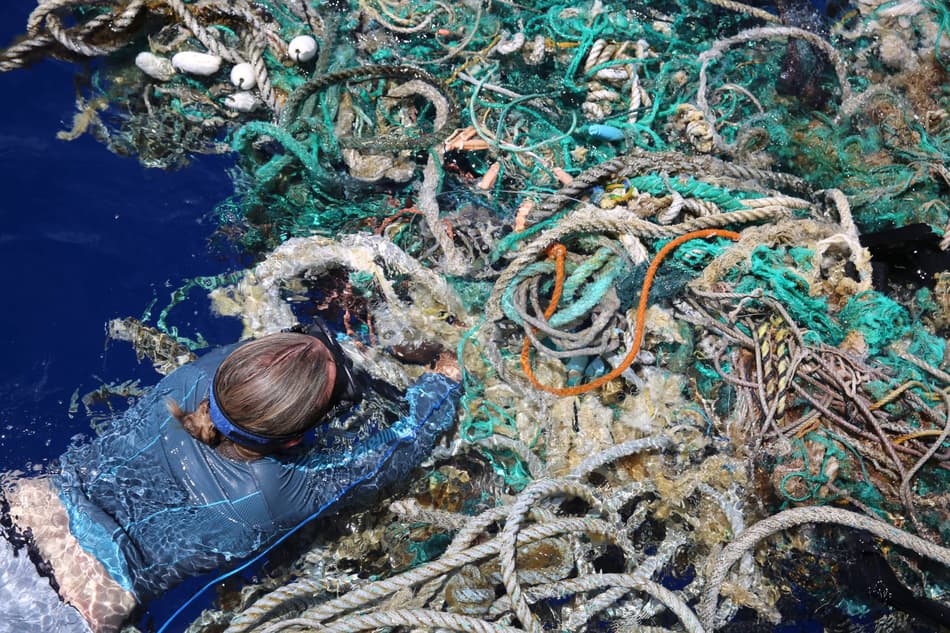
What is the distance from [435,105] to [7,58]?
2246 mm

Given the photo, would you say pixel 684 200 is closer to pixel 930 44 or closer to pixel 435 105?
pixel 435 105

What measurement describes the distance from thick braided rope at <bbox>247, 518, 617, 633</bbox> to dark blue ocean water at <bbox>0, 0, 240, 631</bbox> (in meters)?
1.52

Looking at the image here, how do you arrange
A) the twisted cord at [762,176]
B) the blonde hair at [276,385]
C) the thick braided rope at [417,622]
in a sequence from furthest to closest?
the twisted cord at [762,176] < the thick braided rope at [417,622] < the blonde hair at [276,385]

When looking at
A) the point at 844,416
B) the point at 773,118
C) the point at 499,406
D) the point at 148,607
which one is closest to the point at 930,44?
the point at 773,118

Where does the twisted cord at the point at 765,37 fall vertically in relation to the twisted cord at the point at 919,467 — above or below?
above

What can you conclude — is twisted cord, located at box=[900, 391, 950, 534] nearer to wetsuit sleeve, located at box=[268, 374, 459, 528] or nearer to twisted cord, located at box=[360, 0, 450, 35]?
wetsuit sleeve, located at box=[268, 374, 459, 528]

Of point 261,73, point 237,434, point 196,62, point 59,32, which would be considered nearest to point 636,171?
point 261,73

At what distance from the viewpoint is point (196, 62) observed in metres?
3.47

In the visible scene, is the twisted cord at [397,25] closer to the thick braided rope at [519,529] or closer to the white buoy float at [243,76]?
the white buoy float at [243,76]

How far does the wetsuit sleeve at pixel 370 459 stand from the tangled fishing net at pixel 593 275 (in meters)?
0.13

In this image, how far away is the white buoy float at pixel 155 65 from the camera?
352cm

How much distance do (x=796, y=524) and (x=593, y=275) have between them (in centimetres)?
128

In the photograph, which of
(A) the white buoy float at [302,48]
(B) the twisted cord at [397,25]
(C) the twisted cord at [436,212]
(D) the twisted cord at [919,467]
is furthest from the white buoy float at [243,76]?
(D) the twisted cord at [919,467]

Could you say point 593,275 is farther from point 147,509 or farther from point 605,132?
point 147,509
